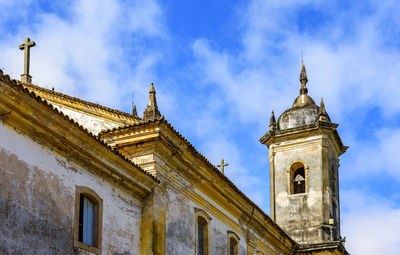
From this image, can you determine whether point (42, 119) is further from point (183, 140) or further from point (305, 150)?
point (305, 150)

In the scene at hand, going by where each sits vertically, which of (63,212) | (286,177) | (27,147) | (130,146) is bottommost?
(63,212)

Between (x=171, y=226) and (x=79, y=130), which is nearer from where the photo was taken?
(x=79, y=130)

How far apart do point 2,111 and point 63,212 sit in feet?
7.25

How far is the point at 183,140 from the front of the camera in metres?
16.3

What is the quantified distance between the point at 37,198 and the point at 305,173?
18861 mm

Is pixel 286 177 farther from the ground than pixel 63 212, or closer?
farther from the ground

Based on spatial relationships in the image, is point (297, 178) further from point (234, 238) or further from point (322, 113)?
point (234, 238)

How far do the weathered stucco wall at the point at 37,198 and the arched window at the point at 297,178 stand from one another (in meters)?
16.7

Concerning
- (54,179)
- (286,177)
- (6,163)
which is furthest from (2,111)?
(286,177)

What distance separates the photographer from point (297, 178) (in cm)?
2973

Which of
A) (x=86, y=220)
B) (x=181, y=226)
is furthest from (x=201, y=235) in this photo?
(x=86, y=220)

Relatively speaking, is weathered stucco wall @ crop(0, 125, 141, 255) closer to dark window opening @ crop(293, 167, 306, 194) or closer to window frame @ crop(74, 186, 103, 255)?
window frame @ crop(74, 186, 103, 255)

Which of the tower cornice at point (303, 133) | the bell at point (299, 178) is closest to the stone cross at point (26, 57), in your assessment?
the tower cornice at point (303, 133)

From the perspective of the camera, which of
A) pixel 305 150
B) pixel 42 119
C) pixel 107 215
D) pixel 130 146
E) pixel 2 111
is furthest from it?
pixel 305 150
